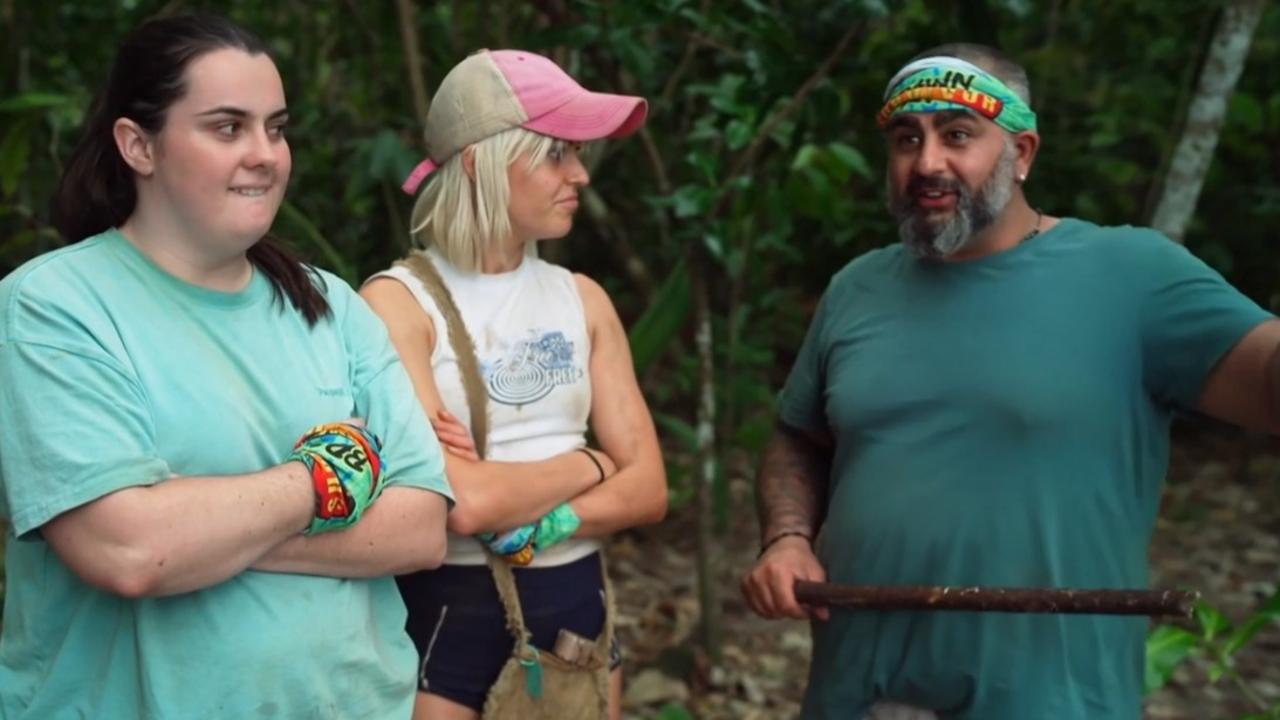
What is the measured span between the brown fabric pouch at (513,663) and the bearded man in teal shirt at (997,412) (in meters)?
0.35

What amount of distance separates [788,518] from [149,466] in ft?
3.73

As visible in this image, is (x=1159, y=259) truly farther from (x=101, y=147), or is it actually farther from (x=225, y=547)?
(x=101, y=147)

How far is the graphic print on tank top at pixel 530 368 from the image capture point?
2.35 m

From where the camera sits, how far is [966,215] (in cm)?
220

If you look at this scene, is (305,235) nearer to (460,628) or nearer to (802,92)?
(802,92)

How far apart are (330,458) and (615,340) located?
2.66 ft

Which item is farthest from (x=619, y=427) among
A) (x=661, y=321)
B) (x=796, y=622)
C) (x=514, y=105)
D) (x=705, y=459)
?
(x=796, y=622)

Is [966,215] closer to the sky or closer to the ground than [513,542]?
closer to the sky

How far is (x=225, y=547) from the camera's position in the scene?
172cm

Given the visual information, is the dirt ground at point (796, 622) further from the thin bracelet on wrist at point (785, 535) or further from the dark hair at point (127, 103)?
the dark hair at point (127, 103)

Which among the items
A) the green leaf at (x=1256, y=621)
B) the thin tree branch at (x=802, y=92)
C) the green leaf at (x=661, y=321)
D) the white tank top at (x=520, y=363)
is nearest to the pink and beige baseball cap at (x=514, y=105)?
the white tank top at (x=520, y=363)

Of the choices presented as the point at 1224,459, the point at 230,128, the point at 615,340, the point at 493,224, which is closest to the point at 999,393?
the point at 615,340

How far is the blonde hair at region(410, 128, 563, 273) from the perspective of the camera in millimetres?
2361

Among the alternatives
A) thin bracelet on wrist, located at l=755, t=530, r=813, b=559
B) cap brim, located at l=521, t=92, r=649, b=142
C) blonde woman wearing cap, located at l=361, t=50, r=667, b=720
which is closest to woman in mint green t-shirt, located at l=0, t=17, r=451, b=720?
blonde woman wearing cap, located at l=361, t=50, r=667, b=720
